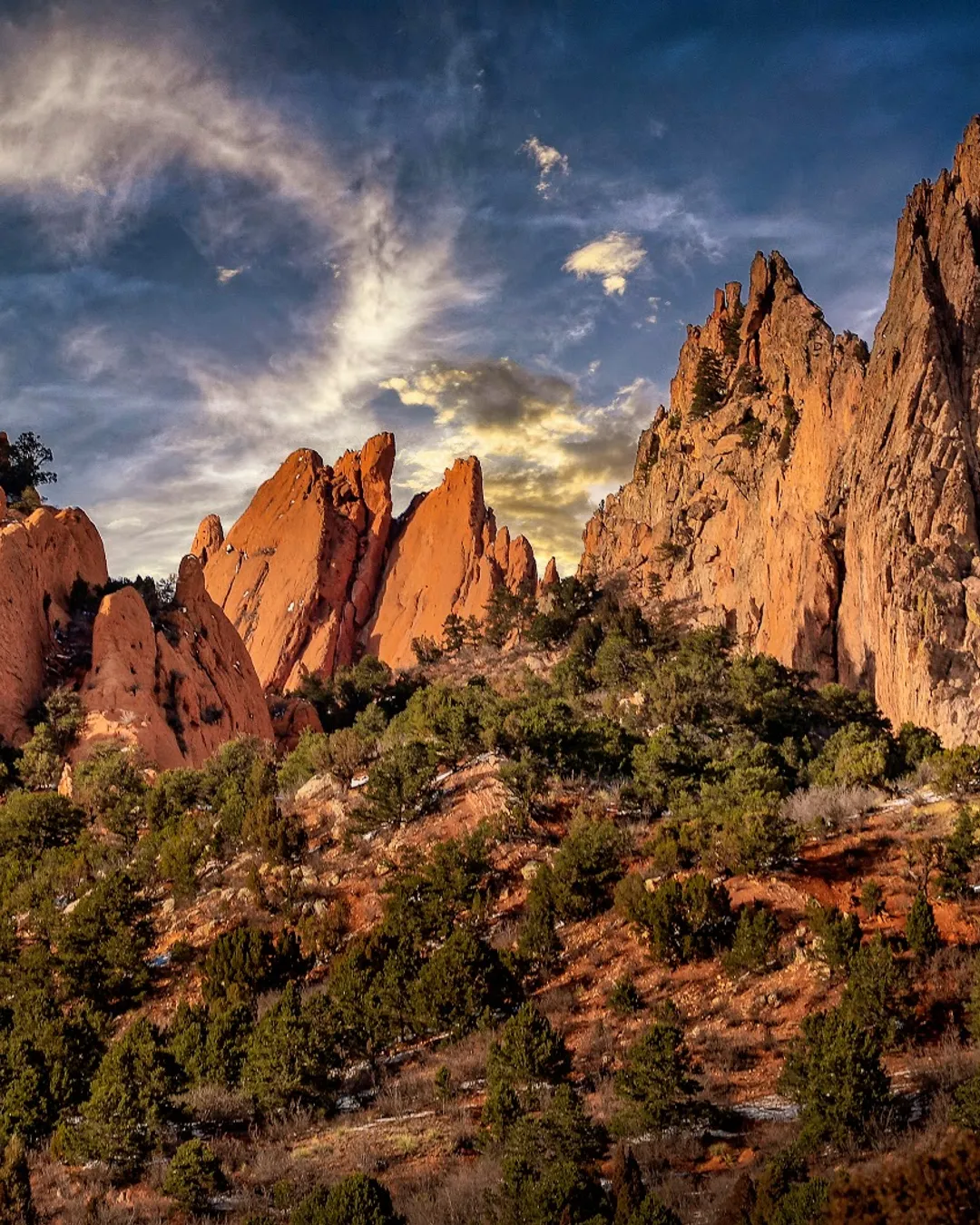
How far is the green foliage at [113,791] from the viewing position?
900 inches

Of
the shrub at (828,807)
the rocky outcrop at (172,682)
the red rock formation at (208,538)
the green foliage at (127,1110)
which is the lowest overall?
the green foliage at (127,1110)

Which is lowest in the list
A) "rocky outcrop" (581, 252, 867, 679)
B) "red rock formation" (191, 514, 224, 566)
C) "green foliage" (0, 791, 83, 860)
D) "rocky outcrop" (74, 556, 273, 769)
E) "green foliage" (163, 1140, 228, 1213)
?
"green foliage" (163, 1140, 228, 1213)

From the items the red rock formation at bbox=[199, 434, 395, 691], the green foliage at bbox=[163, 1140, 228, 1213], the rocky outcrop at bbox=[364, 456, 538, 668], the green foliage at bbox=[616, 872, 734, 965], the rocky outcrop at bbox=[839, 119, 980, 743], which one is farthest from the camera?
the red rock formation at bbox=[199, 434, 395, 691]

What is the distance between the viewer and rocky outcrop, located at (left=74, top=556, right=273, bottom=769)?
34.2 m

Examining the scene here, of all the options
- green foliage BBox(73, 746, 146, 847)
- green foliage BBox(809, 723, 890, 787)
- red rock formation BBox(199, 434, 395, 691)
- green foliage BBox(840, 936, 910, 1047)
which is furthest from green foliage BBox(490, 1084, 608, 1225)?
red rock formation BBox(199, 434, 395, 691)

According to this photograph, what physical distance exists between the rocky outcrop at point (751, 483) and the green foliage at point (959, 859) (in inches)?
1052

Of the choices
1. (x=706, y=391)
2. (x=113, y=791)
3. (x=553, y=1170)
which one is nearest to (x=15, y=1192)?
(x=553, y=1170)

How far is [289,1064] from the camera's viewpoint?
10812 millimetres

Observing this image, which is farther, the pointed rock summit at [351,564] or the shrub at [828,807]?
the pointed rock summit at [351,564]

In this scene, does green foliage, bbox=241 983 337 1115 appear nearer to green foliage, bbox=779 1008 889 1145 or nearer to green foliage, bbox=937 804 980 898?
green foliage, bbox=779 1008 889 1145

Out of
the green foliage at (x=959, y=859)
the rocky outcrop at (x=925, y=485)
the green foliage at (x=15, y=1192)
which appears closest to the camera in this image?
the green foliage at (x=15, y=1192)

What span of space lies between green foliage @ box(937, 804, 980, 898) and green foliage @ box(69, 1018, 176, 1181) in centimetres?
1175

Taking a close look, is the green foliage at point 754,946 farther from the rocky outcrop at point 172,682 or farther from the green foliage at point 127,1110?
the rocky outcrop at point 172,682

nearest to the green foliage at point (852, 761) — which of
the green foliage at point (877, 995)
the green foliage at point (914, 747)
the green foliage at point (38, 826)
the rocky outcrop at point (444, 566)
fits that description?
the green foliage at point (914, 747)
